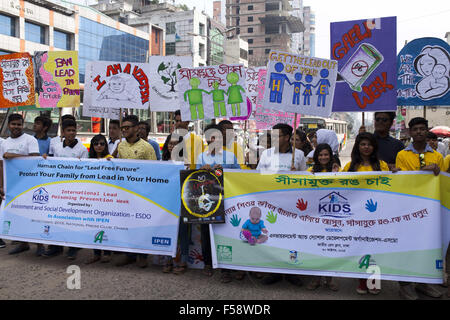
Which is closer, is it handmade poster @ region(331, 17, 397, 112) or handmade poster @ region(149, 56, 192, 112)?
handmade poster @ region(331, 17, 397, 112)

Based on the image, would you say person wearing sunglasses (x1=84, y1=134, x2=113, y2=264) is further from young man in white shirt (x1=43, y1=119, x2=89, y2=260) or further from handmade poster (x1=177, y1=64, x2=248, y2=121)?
handmade poster (x1=177, y1=64, x2=248, y2=121)

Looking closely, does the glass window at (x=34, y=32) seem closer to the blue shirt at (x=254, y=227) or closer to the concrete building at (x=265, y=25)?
the blue shirt at (x=254, y=227)

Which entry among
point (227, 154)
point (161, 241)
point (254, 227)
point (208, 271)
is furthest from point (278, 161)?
point (161, 241)

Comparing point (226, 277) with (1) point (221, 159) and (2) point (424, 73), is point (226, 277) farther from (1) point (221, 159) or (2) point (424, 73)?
(2) point (424, 73)

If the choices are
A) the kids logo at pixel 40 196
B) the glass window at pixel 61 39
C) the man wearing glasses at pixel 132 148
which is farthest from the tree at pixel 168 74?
the glass window at pixel 61 39

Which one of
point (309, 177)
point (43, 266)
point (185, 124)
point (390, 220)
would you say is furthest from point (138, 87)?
point (390, 220)

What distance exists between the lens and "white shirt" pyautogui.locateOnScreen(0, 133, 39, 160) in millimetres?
5473

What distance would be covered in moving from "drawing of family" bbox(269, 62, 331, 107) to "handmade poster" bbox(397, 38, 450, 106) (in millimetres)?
1515

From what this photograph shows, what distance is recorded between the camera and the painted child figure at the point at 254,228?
422 cm

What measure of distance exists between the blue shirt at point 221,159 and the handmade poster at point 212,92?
0.57 m

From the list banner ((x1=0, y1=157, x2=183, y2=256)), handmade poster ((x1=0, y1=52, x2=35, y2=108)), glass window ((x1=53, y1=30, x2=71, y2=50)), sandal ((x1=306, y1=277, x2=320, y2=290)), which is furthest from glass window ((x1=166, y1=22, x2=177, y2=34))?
sandal ((x1=306, y1=277, x2=320, y2=290))

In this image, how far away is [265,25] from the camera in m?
96.4

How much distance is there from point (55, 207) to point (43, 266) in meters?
0.74

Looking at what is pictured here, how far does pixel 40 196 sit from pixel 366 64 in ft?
15.4
